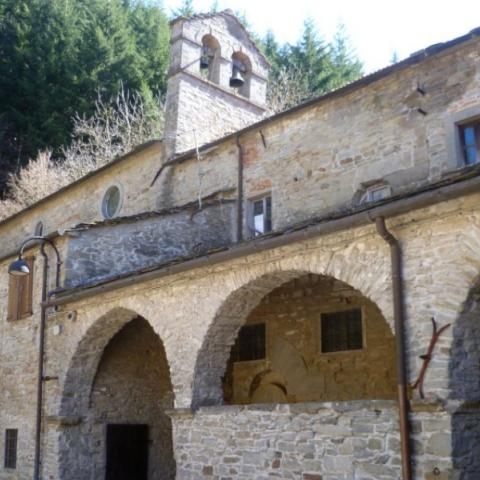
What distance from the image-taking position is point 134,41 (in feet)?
100

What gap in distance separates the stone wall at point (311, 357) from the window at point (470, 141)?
2.55 metres

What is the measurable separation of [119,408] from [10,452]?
8.05ft

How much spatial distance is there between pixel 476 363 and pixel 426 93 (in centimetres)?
537

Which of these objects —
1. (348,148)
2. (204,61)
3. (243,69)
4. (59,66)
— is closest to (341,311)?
(348,148)

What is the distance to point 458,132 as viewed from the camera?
1054 cm

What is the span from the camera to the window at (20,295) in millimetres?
13578

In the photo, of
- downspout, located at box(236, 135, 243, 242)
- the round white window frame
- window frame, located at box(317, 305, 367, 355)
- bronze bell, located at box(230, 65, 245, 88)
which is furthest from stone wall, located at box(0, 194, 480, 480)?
bronze bell, located at box(230, 65, 245, 88)

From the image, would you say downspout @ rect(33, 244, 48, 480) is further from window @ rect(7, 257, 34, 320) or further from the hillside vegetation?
the hillside vegetation

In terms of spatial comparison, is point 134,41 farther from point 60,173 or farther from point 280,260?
point 280,260

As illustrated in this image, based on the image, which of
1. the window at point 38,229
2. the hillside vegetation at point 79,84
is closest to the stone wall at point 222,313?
the window at point 38,229

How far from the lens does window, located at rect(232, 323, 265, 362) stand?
493 inches

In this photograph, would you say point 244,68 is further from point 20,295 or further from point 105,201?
point 20,295

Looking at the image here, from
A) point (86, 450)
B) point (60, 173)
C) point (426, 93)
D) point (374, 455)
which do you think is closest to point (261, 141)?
point (426, 93)

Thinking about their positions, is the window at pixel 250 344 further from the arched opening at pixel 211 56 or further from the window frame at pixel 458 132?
the arched opening at pixel 211 56
